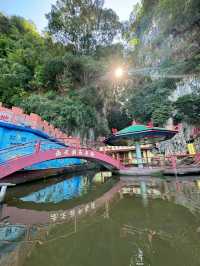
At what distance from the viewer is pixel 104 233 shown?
290cm

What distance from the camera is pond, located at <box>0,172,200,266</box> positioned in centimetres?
213

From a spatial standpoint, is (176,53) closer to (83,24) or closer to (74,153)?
(83,24)

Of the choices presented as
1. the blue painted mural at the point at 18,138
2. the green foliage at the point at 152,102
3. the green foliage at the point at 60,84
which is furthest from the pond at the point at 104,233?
the green foliage at the point at 152,102

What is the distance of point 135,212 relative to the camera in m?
3.89

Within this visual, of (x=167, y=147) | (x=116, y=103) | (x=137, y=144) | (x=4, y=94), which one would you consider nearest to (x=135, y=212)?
(x=137, y=144)

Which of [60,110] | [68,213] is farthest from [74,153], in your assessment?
[60,110]

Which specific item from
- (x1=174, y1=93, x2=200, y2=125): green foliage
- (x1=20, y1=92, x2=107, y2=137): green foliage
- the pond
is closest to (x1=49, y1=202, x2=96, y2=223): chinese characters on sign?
the pond

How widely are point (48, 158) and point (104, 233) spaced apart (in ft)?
14.2

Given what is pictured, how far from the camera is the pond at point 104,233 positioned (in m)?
2.13

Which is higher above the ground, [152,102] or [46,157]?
[152,102]

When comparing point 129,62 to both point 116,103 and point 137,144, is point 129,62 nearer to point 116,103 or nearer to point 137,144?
point 116,103

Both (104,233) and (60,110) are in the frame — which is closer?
(104,233)

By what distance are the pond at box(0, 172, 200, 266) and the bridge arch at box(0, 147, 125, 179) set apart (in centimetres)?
112

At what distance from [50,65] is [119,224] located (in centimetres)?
1778
